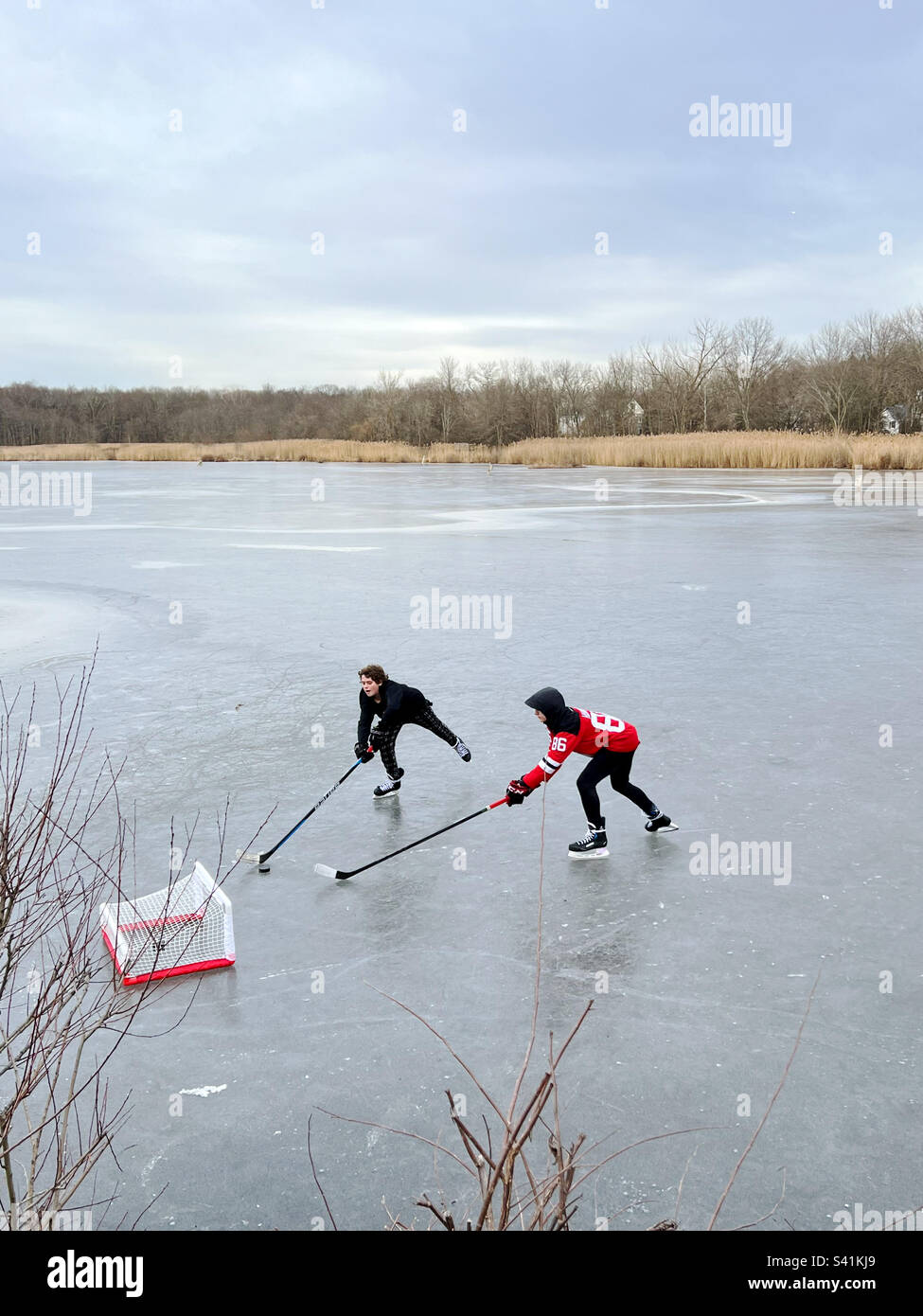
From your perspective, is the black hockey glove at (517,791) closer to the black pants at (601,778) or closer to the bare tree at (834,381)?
the black pants at (601,778)

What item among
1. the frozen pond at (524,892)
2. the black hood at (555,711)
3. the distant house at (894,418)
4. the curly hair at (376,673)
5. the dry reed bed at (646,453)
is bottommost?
the frozen pond at (524,892)

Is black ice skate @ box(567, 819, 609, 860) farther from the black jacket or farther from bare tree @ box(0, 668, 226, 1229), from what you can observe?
bare tree @ box(0, 668, 226, 1229)

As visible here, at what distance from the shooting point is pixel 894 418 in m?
65.1

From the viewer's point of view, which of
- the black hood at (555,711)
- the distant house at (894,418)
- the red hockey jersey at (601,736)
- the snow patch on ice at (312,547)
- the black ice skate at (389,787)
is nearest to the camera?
the black hood at (555,711)

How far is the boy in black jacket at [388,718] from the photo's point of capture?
277 inches

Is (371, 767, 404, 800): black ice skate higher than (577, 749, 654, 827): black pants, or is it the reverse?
(577, 749, 654, 827): black pants

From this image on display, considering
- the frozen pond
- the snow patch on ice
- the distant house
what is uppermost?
the distant house

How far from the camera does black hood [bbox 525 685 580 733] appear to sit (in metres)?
6.00

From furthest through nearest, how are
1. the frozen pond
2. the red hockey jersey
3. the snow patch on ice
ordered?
the snow patch on ice → the red hockey jersey → the frozen pond

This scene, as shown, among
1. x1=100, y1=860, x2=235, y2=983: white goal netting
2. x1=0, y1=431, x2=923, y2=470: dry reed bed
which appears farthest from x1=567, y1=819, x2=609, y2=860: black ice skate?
x1=0, y1=431, x2=923, y2=470: dry reed bed

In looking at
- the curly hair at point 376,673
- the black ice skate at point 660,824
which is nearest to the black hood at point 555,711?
the black ice skate at point 660,824

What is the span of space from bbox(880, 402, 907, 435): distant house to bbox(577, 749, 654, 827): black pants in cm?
6433
